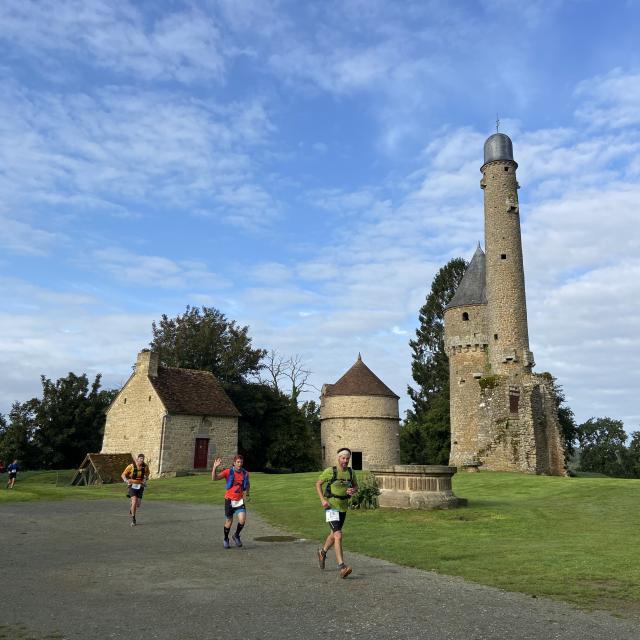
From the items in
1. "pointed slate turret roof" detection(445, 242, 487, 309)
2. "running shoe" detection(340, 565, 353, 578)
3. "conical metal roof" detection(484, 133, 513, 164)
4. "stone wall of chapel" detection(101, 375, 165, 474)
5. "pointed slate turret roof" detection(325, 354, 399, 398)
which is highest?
"conical metal roof" detection(484, 133, 513, 164)

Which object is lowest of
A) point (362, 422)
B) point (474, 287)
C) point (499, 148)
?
point (362, 422)

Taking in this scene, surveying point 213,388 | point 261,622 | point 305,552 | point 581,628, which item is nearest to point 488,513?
point 305,552

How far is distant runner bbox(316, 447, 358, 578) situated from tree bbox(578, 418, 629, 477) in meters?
70.8

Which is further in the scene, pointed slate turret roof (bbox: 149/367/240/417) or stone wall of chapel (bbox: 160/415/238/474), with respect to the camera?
pointed slate turret roof (bbox: 149/367/240/417)

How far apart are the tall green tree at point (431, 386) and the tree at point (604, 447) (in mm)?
30647

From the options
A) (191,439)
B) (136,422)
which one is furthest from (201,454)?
(136,422)

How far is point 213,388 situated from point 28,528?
25506 millimetres

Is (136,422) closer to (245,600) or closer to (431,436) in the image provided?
(431,436)

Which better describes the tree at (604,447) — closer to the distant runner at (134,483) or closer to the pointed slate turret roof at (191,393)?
the pointed slate turret roof at (191,393)

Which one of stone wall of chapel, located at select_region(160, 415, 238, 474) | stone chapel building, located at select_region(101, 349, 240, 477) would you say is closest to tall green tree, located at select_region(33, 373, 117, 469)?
stone chapel building, located at select_region(101, 349, 240, 477)

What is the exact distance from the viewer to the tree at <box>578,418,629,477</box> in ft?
235

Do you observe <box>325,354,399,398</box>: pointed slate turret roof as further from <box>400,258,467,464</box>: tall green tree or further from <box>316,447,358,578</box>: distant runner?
<box>316,447,358,578</box>: distant runner

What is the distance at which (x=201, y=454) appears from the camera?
3431 cm

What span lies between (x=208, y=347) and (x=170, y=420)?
10.7 meters
